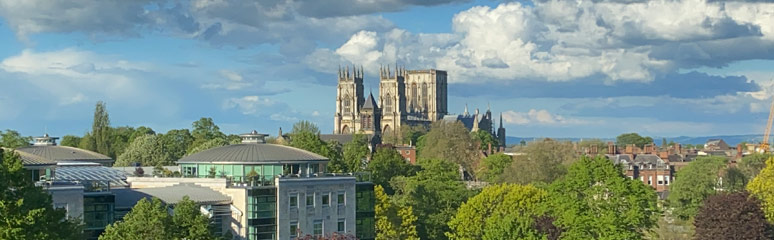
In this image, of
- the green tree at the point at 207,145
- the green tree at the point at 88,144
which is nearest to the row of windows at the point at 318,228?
the green tree at the point at 207,145

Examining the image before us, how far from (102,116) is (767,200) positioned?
10276cm

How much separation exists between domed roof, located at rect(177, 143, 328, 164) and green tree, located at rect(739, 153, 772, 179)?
87.1 m

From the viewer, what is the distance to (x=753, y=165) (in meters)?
164

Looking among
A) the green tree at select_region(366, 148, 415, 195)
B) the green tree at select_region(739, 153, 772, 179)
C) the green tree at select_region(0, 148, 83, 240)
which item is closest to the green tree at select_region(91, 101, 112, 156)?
the green tree at select_region(366, 148, 415, 195)

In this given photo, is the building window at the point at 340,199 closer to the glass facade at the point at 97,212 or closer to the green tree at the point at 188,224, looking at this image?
the glass facade at the point at 97,212

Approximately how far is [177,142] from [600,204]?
81572mm

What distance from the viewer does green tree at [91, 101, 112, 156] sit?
173325mm

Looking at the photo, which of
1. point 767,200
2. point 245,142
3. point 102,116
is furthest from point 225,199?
point 102,116

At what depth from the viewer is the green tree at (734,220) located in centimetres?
9400

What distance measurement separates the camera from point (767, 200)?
357 feet

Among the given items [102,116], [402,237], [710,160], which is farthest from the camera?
[102,116]

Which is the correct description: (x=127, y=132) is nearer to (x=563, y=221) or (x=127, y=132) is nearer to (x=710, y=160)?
(x=710, y=160)

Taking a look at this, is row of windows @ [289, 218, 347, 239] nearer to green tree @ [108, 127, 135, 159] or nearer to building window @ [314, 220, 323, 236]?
building window @ [314, 220, 323, 236]

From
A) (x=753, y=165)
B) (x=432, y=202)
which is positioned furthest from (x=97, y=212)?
(x=753, y=165)
